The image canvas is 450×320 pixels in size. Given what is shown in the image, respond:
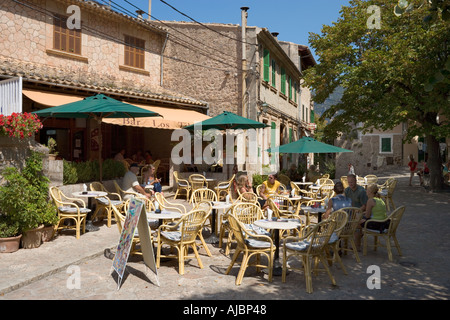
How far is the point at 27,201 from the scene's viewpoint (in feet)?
20.1

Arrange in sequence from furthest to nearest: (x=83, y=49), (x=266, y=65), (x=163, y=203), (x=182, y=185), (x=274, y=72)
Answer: (x=274, y=72) < (x=266, y=65) < (x=83, y=49) < (x=182, y=185) < (x=163, y=203)

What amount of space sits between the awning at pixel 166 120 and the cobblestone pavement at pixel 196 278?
4.69 m

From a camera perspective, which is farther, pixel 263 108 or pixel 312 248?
pixel 263 108

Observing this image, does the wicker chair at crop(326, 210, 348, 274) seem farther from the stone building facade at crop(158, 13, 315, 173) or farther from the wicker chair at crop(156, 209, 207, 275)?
the stone building facade at crop(158, 13, 315, 173)

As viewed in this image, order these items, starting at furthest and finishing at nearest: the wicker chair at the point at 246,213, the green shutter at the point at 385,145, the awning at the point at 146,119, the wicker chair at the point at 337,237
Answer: the green shutter at the point at 385,145, the awning at the point at 146,119, the wicker chair at the point at 246,213, the wicker chair at the point at 337,237

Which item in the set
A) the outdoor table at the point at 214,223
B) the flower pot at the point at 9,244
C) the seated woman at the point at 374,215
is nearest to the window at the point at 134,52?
the outdoor table at the point at 214,223

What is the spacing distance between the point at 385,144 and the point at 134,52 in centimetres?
2181

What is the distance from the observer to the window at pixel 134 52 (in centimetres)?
1494

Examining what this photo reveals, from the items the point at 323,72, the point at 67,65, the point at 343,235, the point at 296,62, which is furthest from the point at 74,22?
the point at 296,62

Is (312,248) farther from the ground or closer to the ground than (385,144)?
closer to the ground

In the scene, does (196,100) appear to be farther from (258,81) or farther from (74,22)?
(74,22)

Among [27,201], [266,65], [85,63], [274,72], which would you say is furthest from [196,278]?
[274,72]

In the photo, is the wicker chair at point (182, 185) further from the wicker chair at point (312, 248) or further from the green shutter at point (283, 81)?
the green shutter at point (283, 81)

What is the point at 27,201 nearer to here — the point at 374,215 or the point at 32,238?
the point at 32,238
